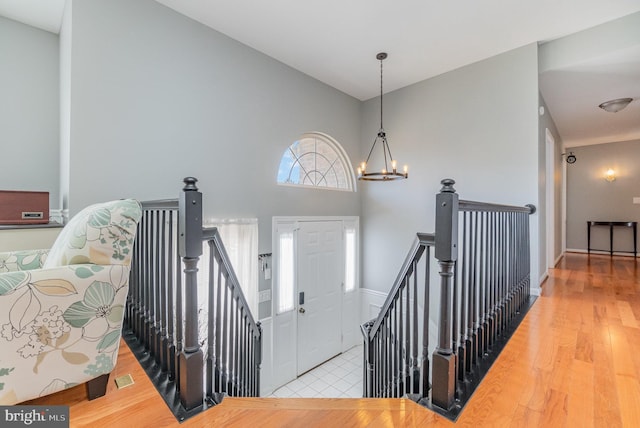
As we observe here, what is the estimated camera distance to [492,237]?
81.9 inches

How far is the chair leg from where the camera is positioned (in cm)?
130

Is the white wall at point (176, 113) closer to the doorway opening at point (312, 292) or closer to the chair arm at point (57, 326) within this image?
the doorway opening at point (312, 292)

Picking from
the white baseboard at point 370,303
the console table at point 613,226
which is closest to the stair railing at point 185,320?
the white baseboard at point 370,303

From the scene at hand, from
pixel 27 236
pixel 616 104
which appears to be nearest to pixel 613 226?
pixel 616 104

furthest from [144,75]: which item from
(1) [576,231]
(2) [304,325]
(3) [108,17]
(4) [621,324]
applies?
(1) [576,231]

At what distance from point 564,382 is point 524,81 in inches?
128

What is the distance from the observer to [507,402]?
55.5 inches

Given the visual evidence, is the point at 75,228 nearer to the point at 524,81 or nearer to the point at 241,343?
the point at 241,343

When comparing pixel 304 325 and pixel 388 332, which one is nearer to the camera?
pixel 388 332

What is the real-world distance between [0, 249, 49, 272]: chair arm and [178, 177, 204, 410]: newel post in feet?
3.88

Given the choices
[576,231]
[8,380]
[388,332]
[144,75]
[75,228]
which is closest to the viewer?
[8,380]

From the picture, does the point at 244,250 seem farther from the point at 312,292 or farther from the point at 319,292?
the point at 319,292

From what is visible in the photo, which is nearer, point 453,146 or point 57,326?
point 57,326

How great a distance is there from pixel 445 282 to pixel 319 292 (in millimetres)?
3280
